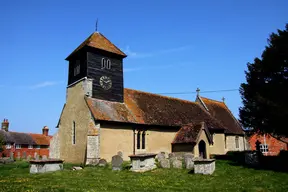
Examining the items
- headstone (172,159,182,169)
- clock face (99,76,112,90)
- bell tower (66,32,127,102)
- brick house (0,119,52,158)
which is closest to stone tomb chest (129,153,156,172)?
headstone (172,159,182,169)

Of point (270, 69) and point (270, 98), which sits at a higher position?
point (270, 69)

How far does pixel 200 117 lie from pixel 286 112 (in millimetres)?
16569

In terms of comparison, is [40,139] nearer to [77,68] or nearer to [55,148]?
[55,148]

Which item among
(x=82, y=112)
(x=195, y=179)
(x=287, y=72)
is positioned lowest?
(x=195, y=179)

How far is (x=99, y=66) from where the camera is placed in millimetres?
29234

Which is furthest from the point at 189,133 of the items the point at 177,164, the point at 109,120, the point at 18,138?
the point at 18,138

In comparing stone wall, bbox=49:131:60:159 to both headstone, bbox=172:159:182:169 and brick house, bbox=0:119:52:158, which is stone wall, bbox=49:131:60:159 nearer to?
headstone, bbox=172:159:182:169

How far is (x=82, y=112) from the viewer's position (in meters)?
26.9

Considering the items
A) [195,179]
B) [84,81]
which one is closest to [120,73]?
[84,81]

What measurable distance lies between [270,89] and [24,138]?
193 ft

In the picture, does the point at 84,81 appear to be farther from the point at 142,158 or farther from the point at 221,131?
the point at 221,131

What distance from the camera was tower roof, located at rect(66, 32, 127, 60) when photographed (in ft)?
96.5

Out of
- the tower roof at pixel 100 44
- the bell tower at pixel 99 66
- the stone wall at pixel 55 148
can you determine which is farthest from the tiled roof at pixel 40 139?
the tower roof at pixel 100 44

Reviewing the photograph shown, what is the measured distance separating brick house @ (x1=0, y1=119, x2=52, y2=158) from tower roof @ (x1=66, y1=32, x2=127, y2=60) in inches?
1526
